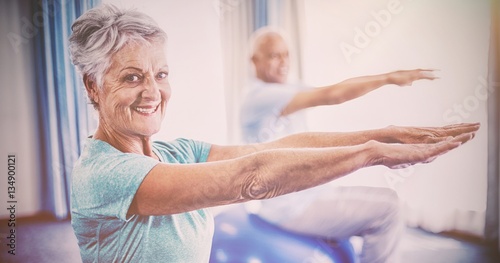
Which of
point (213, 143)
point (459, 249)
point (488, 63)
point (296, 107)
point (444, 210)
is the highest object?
point (488, 63)

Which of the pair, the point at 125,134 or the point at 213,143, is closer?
the point at 125,134

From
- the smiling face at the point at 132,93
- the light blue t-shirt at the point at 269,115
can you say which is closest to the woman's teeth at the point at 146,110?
the smiling face at the point at 132,93

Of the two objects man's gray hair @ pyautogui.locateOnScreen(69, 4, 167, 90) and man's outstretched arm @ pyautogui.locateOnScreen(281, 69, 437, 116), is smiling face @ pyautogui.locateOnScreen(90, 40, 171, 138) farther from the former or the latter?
man's outstretched arm @ pyautogui.locateOnScreen(281, 69, 437, 116)

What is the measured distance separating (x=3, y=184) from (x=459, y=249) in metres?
1.96

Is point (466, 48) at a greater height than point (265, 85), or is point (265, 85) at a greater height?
point (466, 48)

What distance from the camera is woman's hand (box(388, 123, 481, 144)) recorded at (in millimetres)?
1660

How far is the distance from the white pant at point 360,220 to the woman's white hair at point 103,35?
92 cm

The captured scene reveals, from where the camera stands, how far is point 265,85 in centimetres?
168

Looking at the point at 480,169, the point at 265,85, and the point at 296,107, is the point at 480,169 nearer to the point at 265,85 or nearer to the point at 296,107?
the point at 296,107

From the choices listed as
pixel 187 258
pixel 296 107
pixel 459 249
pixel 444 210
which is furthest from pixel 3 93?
pixel 459 249

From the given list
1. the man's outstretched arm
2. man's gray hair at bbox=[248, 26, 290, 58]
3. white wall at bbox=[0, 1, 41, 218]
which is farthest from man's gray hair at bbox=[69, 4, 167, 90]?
the man's outstretched arm

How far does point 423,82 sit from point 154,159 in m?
1.13

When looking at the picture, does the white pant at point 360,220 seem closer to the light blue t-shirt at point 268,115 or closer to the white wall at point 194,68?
the light blue t-shirt at point 268,115

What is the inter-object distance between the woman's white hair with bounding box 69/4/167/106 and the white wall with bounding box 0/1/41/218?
0.26 meters
